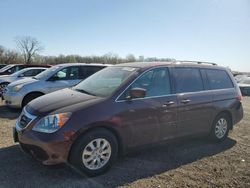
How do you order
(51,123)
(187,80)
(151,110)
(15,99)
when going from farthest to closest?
(15,99)
(187,80)
(151,110)
(51,123)

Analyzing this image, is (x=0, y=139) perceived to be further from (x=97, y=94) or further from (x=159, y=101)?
(x=159, y=101)

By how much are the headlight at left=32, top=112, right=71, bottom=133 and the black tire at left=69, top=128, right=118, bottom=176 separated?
0.36m

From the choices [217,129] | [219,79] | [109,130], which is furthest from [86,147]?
[219,79]

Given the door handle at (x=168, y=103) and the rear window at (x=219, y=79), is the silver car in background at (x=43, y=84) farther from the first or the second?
the door handle at (x=168, y=103)

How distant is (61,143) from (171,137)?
2139 mm

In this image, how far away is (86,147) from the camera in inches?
164

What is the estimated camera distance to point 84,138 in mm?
4133

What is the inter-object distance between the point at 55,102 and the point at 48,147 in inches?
32.5

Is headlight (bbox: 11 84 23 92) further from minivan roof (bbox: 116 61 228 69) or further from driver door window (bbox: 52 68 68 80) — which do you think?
minivan roof (bbox: 116 61 228 69)

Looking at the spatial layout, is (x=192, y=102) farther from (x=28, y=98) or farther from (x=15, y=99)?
(x=15, y=99)

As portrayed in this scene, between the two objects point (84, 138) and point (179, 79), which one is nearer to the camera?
point (84, 138)

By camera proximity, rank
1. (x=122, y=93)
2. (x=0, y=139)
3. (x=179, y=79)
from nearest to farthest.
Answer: (x=122, y=93) < (x=179, y=79) < (x=0, y=139)

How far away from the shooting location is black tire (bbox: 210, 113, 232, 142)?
616 centimetres

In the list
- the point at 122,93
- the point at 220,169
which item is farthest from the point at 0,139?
the point at 220,169
